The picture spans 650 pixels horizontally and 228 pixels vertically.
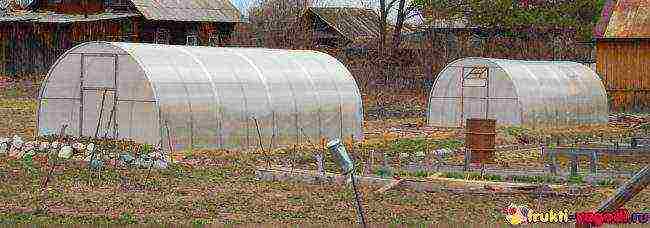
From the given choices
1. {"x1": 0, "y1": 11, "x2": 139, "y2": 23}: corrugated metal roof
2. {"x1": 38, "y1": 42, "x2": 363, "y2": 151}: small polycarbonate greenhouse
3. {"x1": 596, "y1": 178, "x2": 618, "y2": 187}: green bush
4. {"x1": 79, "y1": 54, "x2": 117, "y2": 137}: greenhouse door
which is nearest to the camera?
{"x1": 596, "y1": 178, "x2": 618, "y2": 187}: green bush

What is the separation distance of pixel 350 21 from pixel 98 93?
32884mm

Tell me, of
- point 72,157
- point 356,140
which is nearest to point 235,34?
point 356,140

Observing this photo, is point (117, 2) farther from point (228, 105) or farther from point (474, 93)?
point (228, 105)

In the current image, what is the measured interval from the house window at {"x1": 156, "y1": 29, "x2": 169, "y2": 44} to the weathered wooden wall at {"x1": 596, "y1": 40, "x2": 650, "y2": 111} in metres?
16.3

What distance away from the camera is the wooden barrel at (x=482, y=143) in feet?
60.5

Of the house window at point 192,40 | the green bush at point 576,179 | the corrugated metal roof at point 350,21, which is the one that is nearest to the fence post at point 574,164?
the green bush at point 576,179

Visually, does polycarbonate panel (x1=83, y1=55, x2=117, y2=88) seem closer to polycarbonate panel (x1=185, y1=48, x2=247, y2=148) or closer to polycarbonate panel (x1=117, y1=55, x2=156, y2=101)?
polycarbonate panel (x1=117, y1=55, x2=156, y2=101)

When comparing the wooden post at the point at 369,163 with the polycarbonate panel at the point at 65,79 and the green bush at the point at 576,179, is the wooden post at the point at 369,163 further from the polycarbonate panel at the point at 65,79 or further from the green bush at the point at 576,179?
the polycarbonate panel at the point at 65,79

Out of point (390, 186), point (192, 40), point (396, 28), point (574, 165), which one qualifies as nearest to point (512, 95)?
point (574, 165)

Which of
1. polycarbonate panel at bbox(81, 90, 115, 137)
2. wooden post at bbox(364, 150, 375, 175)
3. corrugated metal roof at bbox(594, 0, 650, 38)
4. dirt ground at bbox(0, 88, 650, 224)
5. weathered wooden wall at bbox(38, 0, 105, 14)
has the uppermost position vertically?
weathered wooden wall at bbox(38, 0, 105, 14)

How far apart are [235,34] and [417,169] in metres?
29.6

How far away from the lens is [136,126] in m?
19.6

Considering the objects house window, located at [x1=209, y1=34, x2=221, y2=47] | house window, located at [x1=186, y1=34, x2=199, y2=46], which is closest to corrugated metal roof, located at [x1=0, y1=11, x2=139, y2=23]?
house window, located at [x1=186, y1=34, x2=199, y2=46]

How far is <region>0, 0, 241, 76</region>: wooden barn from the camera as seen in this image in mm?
39375
